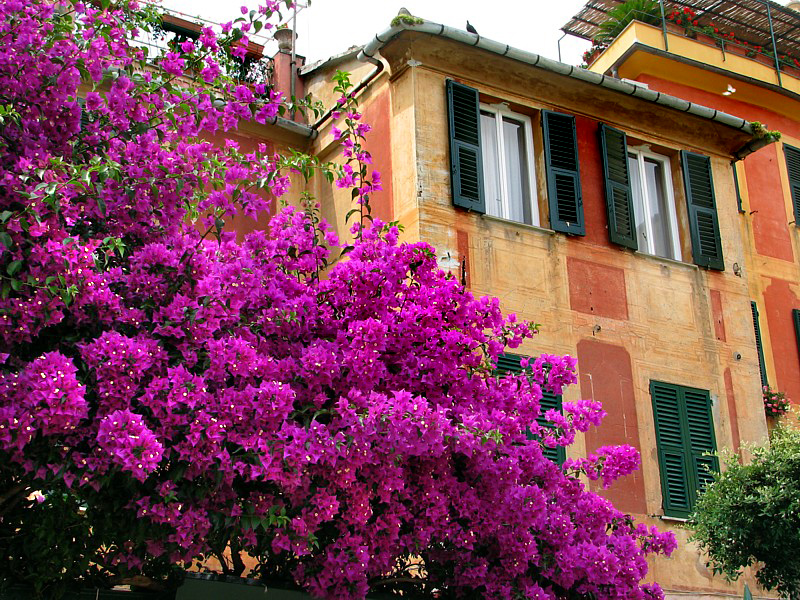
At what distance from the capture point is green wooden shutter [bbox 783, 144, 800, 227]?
57.4ft

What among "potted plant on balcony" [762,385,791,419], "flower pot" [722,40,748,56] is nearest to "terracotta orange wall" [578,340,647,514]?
"potted plant on balcony" [762,385,791,419]

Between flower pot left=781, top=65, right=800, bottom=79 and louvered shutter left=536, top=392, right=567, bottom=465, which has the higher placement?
A: flower pot left=781, top=65, right=800, bottom=79

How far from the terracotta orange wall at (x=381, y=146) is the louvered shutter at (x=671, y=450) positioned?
150 inches

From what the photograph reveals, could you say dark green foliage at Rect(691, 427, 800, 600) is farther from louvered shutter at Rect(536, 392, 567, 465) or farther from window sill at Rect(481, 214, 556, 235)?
window sill at Rect(481, 214, 556, 235)

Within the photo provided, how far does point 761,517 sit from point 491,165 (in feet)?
16.8

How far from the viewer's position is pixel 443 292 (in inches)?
324

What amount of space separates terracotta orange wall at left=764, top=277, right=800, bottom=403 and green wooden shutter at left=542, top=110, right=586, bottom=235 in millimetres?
4503

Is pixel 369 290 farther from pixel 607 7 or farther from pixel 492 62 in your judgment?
pixel 607 7

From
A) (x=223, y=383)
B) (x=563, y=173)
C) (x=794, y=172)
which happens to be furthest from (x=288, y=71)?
(x=223, y=383)

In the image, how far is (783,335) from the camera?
53.6 ft

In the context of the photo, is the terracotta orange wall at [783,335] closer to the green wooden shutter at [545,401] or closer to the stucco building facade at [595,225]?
the stucco building facade at [595,225]

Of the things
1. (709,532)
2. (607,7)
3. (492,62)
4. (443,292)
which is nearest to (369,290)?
(443,292)

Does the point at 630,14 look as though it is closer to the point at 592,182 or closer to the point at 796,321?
the point at 796,321

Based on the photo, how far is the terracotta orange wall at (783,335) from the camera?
15914 mm
